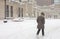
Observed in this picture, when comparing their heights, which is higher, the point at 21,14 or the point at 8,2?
the point at 8,2

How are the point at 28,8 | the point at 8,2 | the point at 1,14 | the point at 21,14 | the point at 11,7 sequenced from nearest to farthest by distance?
the point at 1,14 < the point at 8,2 < the point at 11,7 < the point at 21,14 < the point at 28,8

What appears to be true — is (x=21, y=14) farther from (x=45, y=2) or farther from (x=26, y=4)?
(x=45, y=2)

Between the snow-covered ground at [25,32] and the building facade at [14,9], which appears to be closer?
the snow-covered ground at [25,32]

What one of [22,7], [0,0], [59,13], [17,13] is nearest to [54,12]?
[59,13]

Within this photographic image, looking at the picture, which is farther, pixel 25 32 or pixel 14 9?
pixel 14 9

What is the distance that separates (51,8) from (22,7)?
2943cm

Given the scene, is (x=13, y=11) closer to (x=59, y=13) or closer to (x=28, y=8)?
(x=28, y=8)

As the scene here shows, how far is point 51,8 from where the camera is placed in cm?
7900

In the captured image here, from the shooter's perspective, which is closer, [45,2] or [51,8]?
[51,8]

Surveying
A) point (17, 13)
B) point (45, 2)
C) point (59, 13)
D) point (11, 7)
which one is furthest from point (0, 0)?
point (45, 2)

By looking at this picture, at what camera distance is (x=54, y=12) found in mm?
75562

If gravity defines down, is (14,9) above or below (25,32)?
above

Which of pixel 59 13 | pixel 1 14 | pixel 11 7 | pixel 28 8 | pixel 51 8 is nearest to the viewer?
pixel 1 14

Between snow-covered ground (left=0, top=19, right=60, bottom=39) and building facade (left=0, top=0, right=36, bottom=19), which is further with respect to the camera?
building facade (left=0, top=0, right=36, bottom=19)
